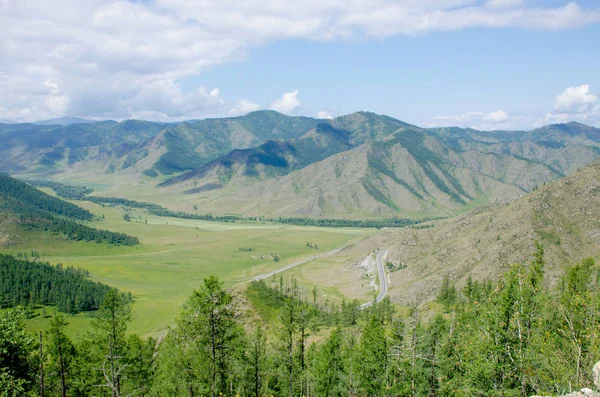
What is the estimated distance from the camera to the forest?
1122 inches

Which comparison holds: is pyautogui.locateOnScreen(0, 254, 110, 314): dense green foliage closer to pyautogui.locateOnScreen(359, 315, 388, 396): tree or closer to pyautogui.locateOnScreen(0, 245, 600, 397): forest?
pyautogui.locateOnScreen(0, 245, 600, 397): forest

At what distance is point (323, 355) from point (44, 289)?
457ft

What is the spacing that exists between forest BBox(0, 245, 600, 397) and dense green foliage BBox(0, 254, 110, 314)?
11103cm

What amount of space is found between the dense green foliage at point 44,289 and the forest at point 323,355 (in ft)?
364

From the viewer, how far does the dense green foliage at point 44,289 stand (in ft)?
486

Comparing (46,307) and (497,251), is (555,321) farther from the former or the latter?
(46,307)

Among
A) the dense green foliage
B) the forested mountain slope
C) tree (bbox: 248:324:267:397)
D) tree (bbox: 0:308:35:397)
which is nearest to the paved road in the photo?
the forested mountain slope

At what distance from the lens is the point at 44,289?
153000 mm

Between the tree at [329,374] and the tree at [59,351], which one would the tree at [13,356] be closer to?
the tree at [59,351]

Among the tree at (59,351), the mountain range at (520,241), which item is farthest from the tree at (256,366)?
the mountain range at (520,241)

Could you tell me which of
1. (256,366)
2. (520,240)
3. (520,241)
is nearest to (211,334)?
(256,366)

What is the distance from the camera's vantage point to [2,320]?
30469mm

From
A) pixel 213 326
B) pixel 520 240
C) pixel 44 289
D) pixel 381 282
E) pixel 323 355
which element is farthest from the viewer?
pixel 381 282

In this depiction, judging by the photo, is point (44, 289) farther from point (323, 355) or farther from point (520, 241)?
point (520, 241)
